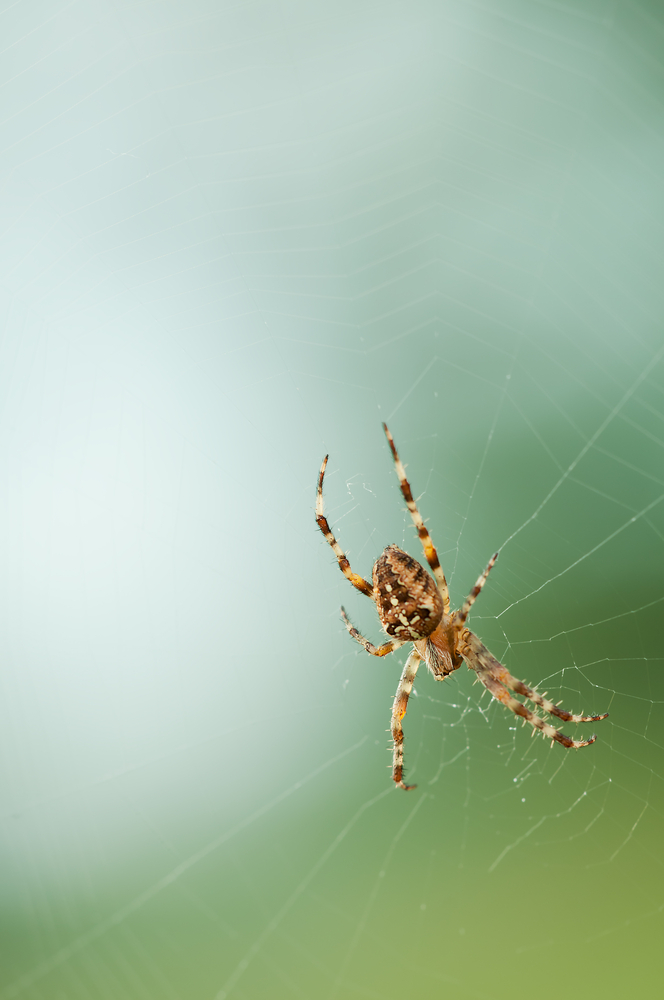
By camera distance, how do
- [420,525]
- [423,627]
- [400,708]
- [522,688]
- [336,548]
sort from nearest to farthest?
[420,525] → [423,627] → [522,688] → [336,548] → [400,708]

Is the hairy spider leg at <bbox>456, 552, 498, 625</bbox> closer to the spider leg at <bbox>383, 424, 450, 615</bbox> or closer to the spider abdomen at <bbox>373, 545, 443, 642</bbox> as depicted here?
the spider abdomen at <bbox>373, 545, 443, 642</bbox>

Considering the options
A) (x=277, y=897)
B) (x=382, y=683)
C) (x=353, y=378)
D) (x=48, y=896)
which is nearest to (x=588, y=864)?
(x=382, y=683)

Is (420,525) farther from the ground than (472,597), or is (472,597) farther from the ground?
(420,525)

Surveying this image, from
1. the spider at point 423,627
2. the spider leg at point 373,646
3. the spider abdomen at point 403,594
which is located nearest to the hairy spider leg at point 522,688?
the spider at point 423,627

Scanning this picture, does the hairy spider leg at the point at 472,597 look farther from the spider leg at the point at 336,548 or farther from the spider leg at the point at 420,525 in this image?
the spider leg at the point at 336,548

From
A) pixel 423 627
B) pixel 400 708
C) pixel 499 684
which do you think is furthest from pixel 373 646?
pixel 499 684

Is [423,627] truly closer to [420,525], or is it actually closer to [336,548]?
[420,525]

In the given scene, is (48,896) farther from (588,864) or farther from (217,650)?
(588,864)

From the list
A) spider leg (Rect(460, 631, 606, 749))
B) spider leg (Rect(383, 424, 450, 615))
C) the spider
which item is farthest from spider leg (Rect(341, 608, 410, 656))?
spider leg (Rect(383, 424, 450, 615))
